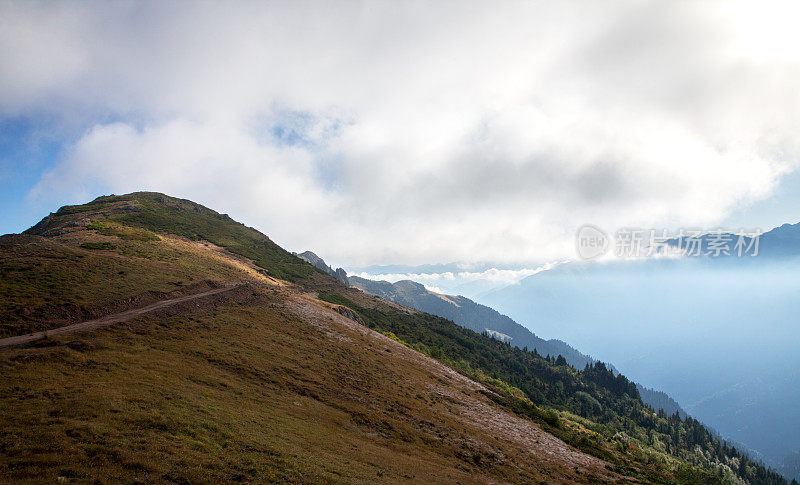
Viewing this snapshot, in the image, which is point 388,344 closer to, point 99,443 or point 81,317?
point 81,317

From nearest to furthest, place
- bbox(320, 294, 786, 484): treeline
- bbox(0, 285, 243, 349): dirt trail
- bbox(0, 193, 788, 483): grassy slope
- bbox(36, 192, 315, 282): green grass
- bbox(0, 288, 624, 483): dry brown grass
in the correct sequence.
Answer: bbox(0, 288, 624, 483): dry brown grass
bbox(0, 193, 788, 483): grassy slope
bbox(0, 285, 243, 349): dirt trail
bbox(36, 192, 315, 282): green grass
bbox(320, 294, 786, 484): treeline

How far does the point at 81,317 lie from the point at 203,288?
21.0 metres

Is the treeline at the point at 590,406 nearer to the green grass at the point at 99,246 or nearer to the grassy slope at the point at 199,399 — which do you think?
the green grass at the point at 99,246

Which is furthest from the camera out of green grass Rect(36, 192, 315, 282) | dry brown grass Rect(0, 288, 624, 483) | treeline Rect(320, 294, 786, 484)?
treeline Rect(320, 294, 786, 484)

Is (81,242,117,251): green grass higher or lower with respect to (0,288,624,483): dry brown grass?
higher

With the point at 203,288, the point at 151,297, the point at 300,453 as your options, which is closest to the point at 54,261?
the point at 151,297

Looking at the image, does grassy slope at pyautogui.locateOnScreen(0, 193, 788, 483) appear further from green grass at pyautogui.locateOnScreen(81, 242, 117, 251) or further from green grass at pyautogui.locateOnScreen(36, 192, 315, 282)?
green grass at pyautogui.locateOnScreen(36, 192, 315, 282)

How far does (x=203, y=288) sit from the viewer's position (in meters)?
56.3

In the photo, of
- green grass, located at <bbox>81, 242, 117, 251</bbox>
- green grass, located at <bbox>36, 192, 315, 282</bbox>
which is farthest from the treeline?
green grass, located at <bbox>81, 242, 117, 251</bbox>

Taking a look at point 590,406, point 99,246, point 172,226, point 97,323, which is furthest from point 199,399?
point 590,406

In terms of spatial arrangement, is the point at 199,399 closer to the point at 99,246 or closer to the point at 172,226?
the point at 99,246

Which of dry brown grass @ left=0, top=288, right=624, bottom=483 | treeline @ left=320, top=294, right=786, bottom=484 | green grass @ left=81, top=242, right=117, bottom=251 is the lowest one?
treeline @ left=320, top=294, right=786, bottom=484

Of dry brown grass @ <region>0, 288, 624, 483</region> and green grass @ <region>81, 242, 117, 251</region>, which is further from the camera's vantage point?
green grass @ <region>81, 242, 117, 251</region>

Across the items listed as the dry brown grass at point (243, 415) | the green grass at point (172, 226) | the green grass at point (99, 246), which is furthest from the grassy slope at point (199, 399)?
the green grass at point (172, 226)
